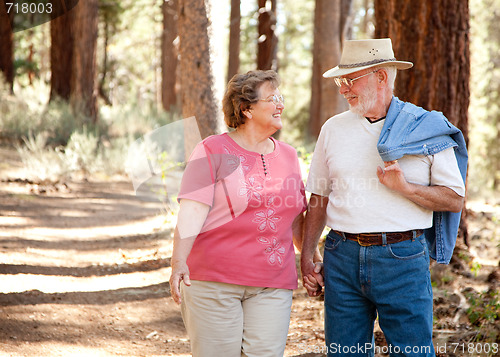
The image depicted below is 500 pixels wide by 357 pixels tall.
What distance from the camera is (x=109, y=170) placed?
11.0 meters

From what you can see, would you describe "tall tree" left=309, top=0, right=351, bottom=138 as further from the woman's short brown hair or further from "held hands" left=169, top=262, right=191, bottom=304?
"held hands" left=169, top=262, right=191, bottom=304

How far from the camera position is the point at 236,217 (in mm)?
2955

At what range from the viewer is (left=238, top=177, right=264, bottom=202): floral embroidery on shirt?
9.75ft

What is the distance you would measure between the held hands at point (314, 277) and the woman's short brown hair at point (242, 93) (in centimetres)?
90

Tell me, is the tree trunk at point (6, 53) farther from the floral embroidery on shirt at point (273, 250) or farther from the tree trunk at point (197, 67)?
the floral embroidery on shirt at point (273, 250)

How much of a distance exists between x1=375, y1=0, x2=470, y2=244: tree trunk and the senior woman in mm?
2822

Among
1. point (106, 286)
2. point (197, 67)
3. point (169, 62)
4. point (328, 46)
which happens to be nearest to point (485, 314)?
point (106, 286)

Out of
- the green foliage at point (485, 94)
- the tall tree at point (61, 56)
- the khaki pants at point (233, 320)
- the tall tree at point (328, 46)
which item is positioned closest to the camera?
the khaki pants at point (233, 320)

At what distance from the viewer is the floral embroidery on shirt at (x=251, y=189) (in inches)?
117

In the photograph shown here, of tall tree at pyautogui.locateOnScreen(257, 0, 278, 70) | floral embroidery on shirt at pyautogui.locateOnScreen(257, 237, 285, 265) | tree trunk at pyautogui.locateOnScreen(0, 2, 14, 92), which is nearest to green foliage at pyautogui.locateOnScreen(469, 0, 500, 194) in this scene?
tall tree at pyautogui.locateOnScreen(257, 0, 278, 70)

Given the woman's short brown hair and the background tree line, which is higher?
the background tree line

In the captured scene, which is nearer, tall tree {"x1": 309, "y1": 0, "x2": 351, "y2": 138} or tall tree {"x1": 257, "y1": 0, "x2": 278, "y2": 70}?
tall tree {"x1": 309, "y1": 0, "x2": 351, "y2": 138}

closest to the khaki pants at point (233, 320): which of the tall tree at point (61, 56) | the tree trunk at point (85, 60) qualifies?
the tree trunk at point (85, 60)

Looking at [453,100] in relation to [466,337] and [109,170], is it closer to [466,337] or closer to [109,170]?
[466,337]
